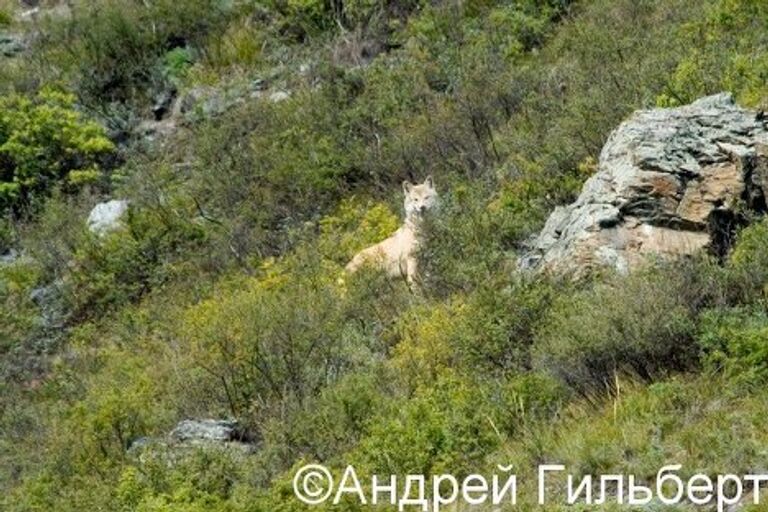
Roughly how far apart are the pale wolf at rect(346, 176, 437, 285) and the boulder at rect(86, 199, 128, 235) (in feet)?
18.2

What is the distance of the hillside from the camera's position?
6.73 meters

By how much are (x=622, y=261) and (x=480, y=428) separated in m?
2.26

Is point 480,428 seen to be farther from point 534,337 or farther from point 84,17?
point 84,17

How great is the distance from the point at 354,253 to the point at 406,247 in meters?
1.64

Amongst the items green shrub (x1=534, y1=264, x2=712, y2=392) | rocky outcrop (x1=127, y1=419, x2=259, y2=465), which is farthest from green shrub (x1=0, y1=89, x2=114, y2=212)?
green shrub (x1=534, y1=264, x2=712, y2=392)

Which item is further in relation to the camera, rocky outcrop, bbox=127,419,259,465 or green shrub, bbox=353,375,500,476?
rocky outcrop, bbox=127,419,259,465

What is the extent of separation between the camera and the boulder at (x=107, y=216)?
16.1 m

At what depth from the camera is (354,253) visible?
12.9 m

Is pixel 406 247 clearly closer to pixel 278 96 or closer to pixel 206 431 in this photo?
pixel 206 431

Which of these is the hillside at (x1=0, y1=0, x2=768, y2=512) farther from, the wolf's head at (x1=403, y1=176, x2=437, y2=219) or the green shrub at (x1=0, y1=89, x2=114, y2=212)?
the wolf's head at (x1=403, y1=176, x2=437, y2=219)

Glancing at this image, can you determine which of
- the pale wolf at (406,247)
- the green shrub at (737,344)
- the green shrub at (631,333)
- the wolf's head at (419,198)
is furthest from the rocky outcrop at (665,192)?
the wolf's head at (419,198)

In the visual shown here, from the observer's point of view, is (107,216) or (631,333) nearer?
(631,333)

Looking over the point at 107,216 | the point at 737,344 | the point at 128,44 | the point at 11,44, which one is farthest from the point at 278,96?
the point at 737,344

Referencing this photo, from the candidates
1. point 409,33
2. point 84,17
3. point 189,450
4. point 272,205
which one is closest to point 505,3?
point 409,33
